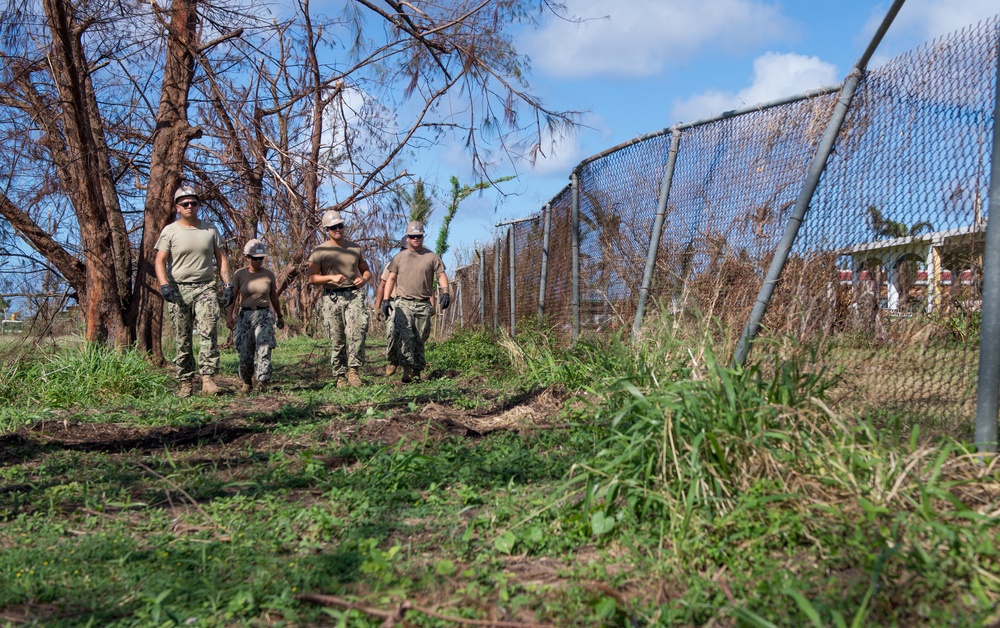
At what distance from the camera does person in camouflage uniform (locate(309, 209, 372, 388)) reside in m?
8.12

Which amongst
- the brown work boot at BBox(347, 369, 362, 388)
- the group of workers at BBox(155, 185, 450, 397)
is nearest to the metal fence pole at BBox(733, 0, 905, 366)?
the group of workers at BBox(155, 185, 450, 397)

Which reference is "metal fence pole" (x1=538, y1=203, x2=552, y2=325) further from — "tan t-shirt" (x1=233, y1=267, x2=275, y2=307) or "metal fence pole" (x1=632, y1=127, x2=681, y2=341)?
"metal fence pole" (x1=632, y1=127, x2=681, y2=341)

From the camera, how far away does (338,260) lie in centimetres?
810

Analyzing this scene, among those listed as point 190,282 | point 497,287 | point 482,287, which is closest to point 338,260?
point 190,282

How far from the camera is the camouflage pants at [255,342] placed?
7.87 metres

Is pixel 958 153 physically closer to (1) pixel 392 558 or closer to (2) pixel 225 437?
(1) pixel 392 558

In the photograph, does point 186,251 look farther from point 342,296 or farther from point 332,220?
point 342,296

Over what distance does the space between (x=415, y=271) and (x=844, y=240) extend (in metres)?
5.06

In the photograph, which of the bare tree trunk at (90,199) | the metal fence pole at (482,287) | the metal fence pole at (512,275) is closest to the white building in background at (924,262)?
the metal fence pole at (512,275)

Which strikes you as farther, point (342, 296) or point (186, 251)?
point (342, 296)

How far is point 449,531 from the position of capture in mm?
3271

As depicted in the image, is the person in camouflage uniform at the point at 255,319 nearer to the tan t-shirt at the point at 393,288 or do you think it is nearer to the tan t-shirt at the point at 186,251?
the tan t-shirt at the point at 186,251

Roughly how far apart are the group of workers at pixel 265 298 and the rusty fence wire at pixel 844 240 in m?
2.85

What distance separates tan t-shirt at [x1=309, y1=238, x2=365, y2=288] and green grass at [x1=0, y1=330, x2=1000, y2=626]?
3664 millimetres
